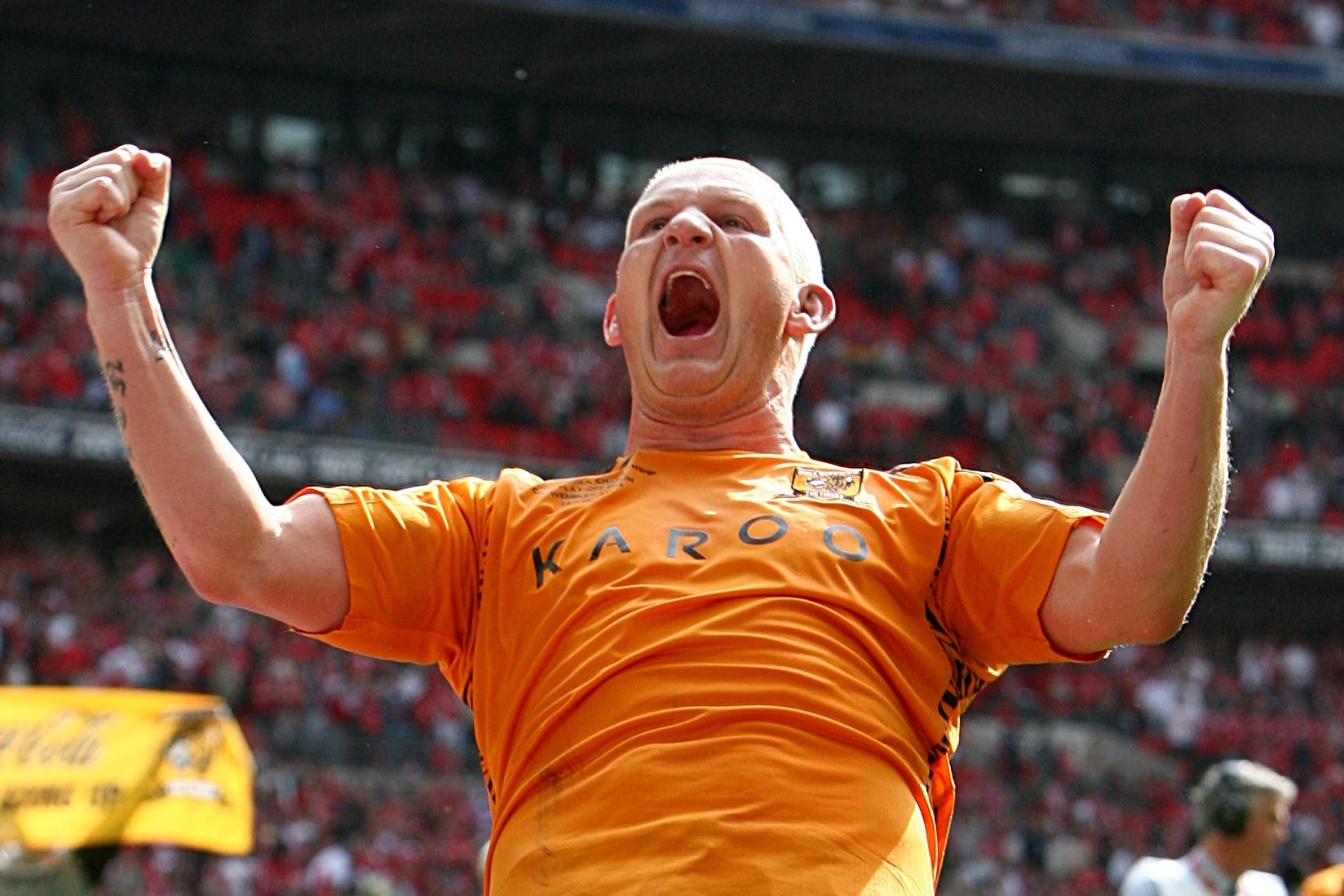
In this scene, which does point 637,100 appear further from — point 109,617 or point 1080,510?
point 1080,510

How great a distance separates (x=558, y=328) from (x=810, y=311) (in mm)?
17423

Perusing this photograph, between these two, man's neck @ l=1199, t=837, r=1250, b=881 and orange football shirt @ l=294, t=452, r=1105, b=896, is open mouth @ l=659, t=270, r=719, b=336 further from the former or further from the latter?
man's neck @ l=1199, t=837, r=1250, b=881

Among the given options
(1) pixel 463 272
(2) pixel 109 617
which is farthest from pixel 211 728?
(1) pixel 463 272

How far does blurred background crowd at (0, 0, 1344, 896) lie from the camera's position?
52.5ft

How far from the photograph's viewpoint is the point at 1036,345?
2228cm

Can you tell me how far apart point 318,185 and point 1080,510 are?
20.1m

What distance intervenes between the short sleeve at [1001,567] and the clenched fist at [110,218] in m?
1.29

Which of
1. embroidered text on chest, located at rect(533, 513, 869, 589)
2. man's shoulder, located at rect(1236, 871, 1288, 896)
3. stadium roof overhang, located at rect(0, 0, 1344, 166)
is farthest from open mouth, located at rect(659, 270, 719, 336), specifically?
stadium roof overhang, located at rect(0, 0, 1344, 166)

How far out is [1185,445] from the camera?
2588 millimetres

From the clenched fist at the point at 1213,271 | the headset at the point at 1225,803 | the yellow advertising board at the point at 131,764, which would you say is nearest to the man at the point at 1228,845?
the headset at the point at 1225,803

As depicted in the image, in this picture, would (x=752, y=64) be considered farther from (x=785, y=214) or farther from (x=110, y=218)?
(x=110, y=218)

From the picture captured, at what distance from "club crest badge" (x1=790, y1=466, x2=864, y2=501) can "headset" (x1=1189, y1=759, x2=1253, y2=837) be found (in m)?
3.55

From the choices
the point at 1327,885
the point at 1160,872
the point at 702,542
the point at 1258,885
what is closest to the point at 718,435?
the point at 702,542

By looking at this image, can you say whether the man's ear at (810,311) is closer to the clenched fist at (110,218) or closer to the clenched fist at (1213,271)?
the clenched fist at (1213,271)
